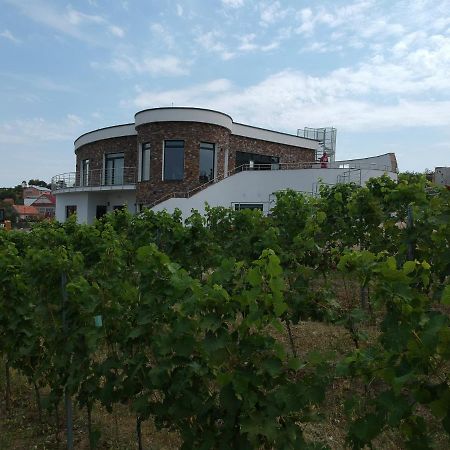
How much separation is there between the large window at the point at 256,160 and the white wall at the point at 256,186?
3555 millimetres

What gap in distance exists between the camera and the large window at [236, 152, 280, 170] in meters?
25.7

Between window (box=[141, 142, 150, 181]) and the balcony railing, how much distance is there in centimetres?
123

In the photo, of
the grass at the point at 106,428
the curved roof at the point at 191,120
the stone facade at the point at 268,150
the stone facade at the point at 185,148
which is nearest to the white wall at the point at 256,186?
the stone facade at the point at 185,148

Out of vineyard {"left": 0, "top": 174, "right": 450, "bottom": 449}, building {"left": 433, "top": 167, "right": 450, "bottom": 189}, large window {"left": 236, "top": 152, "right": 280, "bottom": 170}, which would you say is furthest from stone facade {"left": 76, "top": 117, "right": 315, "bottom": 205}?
vineyard {"left": 0, "top": 174, "right": 450, "bottom": 449}

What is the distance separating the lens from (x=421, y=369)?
1.68 m

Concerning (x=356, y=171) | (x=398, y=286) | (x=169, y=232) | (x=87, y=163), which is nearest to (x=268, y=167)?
(x=356, y=171)

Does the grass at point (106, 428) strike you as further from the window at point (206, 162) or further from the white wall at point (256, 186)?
the window at point (206, 162)

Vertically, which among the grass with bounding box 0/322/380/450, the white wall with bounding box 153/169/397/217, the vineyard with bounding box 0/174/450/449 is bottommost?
the grass with bounding box 0/322/380/450

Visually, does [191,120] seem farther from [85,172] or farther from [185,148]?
[85,172]

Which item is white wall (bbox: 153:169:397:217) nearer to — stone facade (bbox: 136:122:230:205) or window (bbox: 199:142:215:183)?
stone facade (bbox: 136:122:230:205)

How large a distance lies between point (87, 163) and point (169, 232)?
851 inches

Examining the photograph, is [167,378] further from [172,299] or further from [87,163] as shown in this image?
[87,163]

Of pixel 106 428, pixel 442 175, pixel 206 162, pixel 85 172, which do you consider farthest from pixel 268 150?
pixel 106 428

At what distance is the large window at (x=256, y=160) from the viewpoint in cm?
2569
